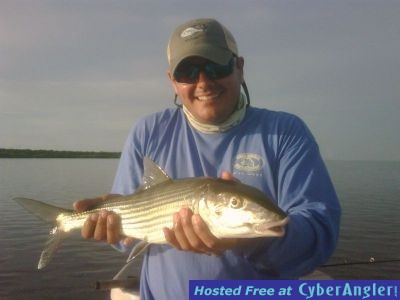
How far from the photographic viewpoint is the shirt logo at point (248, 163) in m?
4.06

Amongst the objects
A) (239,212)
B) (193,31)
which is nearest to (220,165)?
(239,212)

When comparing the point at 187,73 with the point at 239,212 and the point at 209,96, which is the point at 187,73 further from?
the point at 239,212

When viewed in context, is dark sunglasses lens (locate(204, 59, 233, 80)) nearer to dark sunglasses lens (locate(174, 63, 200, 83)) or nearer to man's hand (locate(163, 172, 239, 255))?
dark sunglasses lens (locate(174, 63, 200, 83))

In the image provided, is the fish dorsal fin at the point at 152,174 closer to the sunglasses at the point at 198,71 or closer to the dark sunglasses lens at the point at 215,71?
the sunglasses at the point at 198,71

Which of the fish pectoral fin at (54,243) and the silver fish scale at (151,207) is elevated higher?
the silver fish scale at (151,207)

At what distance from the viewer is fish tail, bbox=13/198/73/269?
5.36 m

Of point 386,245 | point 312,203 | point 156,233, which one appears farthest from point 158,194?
point 386,245

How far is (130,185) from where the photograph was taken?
15.5ft

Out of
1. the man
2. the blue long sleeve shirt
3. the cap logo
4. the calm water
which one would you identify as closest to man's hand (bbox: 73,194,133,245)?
the man

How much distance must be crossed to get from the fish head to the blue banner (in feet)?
2.01

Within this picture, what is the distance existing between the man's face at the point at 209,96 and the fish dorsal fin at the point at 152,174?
638 mm

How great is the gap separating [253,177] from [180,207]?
0.73m

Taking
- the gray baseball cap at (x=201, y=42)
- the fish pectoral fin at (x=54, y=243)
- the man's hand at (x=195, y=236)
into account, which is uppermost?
the gray baseball cap at (x=201, y=42)

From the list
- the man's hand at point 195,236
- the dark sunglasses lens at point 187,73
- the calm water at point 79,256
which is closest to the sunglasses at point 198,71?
the dark sunglasses lens at point 187,73
